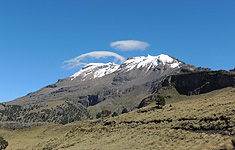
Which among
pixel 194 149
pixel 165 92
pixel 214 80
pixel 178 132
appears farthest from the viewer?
pixel 165 92

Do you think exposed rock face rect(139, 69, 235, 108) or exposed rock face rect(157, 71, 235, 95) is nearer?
exposed rock face rect(157, 71, 235, 95)

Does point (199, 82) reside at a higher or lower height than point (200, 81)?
lower

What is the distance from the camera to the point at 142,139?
44.1 m

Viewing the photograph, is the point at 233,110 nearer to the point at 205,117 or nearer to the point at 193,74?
the point at 205,117

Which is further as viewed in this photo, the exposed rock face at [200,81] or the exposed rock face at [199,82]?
the exposed rock face at [199,82]

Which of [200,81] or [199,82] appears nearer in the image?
[200,81]

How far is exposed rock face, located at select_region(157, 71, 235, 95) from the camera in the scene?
140762 millimetres

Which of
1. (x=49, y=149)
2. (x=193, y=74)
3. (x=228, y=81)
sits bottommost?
(x=49, y=149)

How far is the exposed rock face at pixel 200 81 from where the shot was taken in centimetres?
14076

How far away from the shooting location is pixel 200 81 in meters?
158

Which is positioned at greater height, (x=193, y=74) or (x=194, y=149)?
(x=193, y=74)

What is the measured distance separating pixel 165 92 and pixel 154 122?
340ft

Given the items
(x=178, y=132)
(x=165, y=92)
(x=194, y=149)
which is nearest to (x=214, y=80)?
(x=165, y=92)

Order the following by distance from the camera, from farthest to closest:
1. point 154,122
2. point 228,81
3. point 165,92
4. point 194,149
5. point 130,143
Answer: point 165,92 < point 228,81 < point 154,122 < point 130,143 < point 194,149
